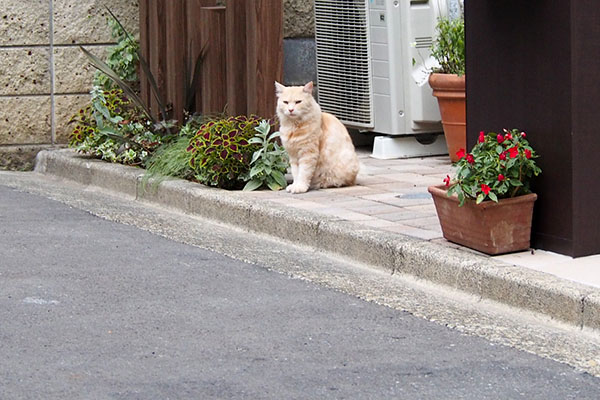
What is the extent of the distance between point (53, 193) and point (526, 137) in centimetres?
395

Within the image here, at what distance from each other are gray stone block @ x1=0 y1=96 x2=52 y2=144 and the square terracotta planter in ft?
15.5

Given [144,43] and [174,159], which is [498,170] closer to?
[174,159]

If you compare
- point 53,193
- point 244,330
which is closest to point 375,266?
point 244,330

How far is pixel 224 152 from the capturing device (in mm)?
7238

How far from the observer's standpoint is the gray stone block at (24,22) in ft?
29.4

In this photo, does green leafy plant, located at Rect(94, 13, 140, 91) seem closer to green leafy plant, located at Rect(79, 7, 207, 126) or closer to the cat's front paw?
green leafy plant, located at Rect(79, 7, 207, 126)

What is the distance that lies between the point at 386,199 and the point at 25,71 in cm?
362

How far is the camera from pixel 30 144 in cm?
919

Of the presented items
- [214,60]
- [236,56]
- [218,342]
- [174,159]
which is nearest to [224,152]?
[174,159]

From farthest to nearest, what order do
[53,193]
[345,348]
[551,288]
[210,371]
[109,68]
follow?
[109,68] < [53,193] < [551,288] < [345,348] < [210,371]

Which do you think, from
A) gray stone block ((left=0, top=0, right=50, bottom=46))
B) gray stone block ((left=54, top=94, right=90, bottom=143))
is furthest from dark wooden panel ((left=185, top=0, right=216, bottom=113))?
gray stone block ((left=0, top=0, right=50, bottom=46))

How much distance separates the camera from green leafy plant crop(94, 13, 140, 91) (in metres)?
9.11

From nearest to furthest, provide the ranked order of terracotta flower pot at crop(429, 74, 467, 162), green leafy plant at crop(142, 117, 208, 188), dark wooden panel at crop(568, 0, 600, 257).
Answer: dark wooden panel at crop(568, 0, 600, 257)
green leafy plant at crop(142, 117, 208, 188)
terracotta flower pot at crop(429, 74, 467, 162)

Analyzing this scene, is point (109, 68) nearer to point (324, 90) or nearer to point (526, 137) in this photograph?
point (324, 90)
